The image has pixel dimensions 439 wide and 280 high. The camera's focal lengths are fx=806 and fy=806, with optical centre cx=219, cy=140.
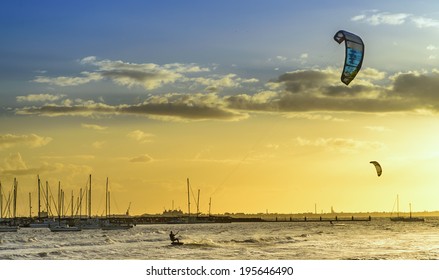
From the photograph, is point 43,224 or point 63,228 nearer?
point 63,228

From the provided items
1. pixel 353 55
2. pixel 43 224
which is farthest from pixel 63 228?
pixel 353 55

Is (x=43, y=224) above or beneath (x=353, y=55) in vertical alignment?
beneath

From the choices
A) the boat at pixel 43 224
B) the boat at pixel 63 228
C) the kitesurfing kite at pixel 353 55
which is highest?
the kitesurfing kite at pixel 353 55

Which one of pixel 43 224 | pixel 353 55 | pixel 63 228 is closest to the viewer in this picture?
pixel 353 55

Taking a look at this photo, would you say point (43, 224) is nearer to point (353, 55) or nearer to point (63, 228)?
point (63, 228)

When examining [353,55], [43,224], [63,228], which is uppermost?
[353,55]

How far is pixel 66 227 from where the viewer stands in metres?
63.4

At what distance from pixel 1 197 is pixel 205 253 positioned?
44112 mm

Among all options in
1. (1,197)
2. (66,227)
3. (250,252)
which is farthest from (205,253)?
(1,197)

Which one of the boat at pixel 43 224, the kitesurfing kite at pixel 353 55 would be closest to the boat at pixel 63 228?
the boat at pixel 43 224

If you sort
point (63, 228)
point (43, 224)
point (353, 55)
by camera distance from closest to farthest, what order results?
point (353, 55) → point (63, 228) → point (43, 224)

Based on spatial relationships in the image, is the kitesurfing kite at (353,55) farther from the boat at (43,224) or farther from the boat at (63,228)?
the boat at (43,224)
